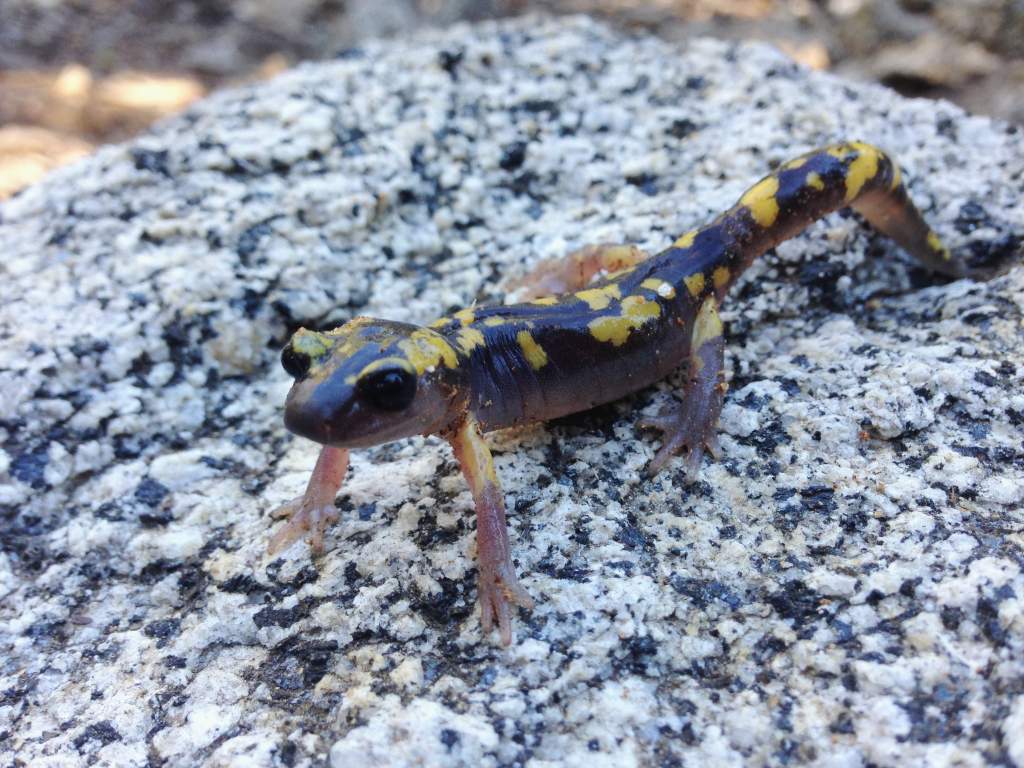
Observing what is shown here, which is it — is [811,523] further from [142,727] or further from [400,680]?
[142,727]

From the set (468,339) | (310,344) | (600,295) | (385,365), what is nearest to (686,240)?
(600,295)

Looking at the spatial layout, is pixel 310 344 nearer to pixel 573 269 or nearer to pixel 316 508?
pixel 316 508

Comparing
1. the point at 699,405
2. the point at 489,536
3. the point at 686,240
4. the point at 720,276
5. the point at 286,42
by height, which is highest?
the point at 286,42

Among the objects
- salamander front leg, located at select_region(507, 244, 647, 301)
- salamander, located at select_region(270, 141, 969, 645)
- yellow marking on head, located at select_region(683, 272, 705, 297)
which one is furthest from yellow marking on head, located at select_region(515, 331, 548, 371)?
yellow marking on head, located at select_region(683, 272, 705, 297)

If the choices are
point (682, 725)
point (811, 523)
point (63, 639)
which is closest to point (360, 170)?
point (63, 639)

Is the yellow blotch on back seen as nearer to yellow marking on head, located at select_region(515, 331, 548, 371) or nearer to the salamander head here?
yellow marking on head, located at select_region(515, 331, 548, 371)

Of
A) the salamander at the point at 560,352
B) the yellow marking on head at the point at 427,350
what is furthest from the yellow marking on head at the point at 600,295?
the yellow marking on head at the point at 427,350
